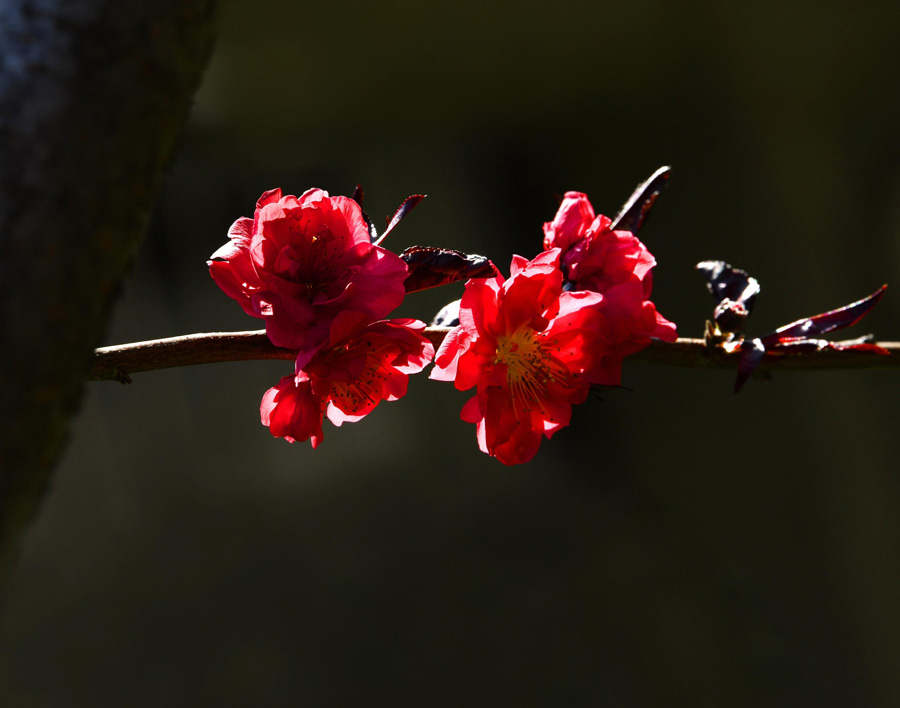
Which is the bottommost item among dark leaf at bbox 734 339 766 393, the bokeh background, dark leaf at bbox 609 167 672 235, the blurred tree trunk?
the bokeh background

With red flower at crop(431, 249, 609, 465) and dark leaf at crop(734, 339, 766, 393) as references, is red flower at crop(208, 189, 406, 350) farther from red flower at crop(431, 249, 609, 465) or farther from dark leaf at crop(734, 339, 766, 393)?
dark leaf at crop(734, 339, 766, 393)

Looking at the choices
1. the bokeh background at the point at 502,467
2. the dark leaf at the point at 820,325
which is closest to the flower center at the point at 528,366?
the dark leaf at the point at 820,325

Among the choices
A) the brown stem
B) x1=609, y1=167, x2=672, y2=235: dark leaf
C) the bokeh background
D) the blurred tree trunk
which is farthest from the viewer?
the bokeh background

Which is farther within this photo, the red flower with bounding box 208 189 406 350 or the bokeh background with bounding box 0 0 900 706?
the bokeh background with bounding box 0 0 900 706

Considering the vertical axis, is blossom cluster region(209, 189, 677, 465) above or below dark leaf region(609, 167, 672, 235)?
below

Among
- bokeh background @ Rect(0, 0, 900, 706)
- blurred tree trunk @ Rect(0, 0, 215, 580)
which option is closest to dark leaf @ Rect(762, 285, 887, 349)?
blurred tree trunk @ Rect(0, 0, 215, 580)

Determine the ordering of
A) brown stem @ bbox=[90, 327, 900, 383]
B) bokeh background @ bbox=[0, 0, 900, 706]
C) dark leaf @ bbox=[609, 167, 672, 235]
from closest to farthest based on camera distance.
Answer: brown stem @ bbox=[90, 327, 900, 383], dark leaf @ bbox=[609, 167, 672, 235], bokeh background @ bbox=[0, 0, 900, 706]

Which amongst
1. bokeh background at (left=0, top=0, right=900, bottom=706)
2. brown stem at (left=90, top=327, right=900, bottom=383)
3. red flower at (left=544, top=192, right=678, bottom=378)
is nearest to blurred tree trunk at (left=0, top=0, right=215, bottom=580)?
brown stem at (left=90, top=327, right=900, bottom=383)
